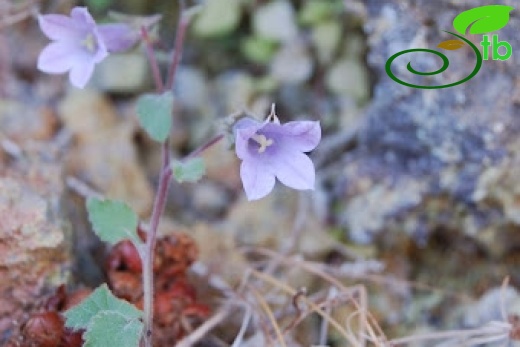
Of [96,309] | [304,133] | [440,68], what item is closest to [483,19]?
[440,68]

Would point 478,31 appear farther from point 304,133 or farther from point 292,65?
point 292,65

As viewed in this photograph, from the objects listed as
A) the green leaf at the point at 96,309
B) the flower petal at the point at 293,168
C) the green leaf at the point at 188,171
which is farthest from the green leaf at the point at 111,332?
the flower petal at the point at 293,168

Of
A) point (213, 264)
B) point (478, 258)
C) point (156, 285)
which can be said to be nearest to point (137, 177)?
point (213, 264)

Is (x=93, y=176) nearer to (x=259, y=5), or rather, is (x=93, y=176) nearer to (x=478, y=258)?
(x=259, y=5)

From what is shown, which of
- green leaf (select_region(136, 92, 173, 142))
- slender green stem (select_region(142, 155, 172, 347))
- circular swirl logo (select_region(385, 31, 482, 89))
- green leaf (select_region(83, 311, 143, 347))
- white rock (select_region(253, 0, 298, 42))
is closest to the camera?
green leaf (select_region(83, 311, 143, 347))

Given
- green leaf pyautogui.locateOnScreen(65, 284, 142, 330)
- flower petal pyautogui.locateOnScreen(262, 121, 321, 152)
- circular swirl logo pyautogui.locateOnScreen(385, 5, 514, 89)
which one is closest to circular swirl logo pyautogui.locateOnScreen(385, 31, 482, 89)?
circular swirl logo pyautogui.locateOnScreen(385, 5, 514, 89)

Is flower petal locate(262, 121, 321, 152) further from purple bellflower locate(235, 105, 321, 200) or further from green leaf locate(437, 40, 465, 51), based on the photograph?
green leaf locate(437, 40, 465, 51)
